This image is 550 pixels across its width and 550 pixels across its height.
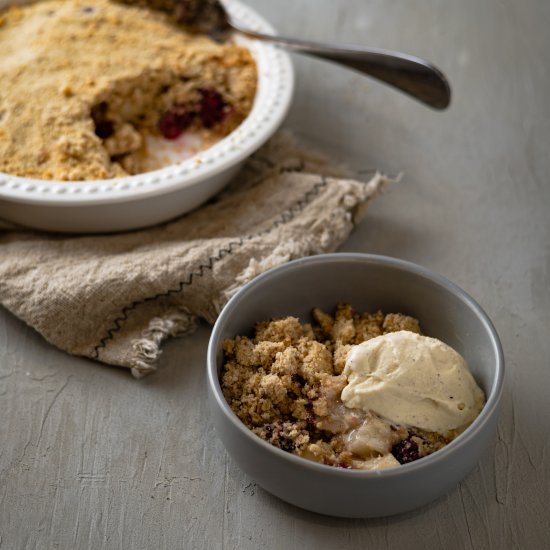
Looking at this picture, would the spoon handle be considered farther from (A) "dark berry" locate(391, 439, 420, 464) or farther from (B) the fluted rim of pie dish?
(A) "dark berry" locate(391, 439, 420, 464)

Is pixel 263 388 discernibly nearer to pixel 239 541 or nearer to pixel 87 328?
pixel 239 541

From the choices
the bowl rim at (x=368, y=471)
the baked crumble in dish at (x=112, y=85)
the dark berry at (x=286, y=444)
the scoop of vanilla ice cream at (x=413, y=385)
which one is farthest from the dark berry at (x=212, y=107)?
the dark berry at (x=286, y=444)

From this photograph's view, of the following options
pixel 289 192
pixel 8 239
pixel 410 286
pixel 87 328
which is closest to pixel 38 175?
pixel 8 239

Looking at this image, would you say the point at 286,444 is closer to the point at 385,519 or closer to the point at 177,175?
the point at 385,519

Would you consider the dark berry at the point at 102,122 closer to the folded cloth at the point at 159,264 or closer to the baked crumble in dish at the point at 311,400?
the folded cloth at the point at 159,264

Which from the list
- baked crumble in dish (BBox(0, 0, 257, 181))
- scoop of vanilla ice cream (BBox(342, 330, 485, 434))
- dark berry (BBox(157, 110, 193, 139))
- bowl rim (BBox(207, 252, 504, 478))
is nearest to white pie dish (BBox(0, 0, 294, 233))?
baked crumble in dish (BBox(0, 0, 257, 181))

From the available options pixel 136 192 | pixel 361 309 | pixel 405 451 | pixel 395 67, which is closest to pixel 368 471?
pixel 405 451
